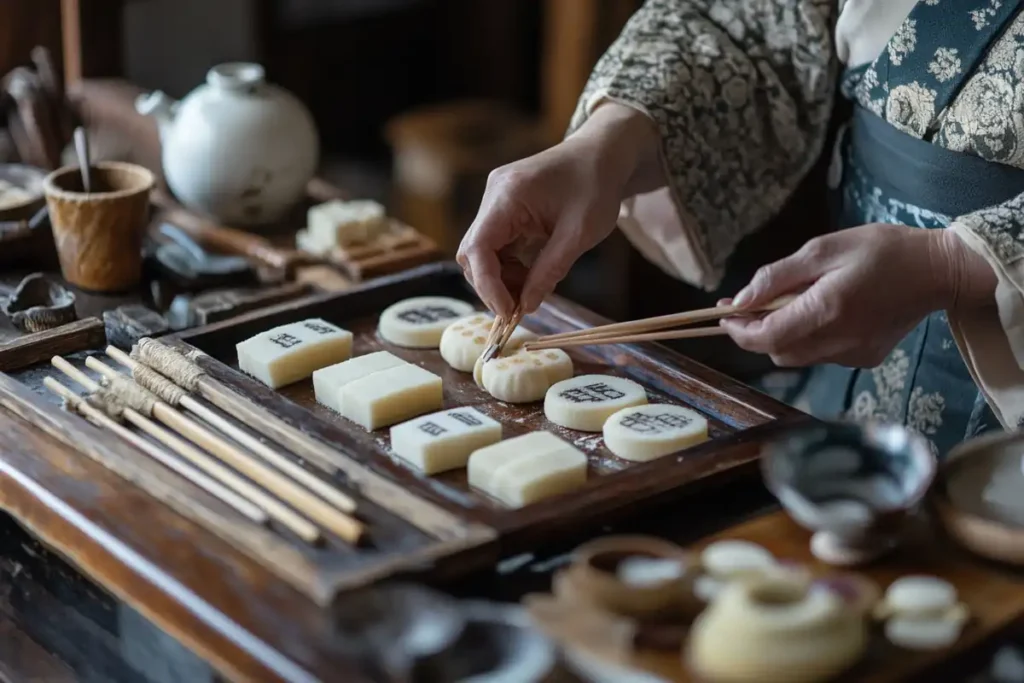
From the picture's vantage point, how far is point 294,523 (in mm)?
1357

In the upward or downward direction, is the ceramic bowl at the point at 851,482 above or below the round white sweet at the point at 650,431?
above

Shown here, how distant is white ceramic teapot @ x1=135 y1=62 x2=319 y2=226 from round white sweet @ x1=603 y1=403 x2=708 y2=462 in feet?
3.08

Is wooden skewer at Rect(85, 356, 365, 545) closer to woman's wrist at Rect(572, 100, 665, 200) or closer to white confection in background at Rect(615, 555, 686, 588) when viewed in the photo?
white confection in background at Rect(615, 555, 686, 588)

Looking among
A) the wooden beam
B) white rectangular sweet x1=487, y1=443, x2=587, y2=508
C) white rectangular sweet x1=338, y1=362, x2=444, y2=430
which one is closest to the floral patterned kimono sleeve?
white rectangular sweet x1=338, y1=362, x2=444, y2=430

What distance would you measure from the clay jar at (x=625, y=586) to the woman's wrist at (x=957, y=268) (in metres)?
0.53

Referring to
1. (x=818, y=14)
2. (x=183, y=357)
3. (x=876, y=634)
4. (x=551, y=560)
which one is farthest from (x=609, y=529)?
(x=818, y=14)

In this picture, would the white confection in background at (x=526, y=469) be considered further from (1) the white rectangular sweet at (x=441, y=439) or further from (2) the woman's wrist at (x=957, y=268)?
(2) the woman's wrist at (x=957, y=268)

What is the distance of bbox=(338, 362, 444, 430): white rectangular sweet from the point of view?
63.6 inches

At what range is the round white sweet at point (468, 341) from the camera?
175 cm

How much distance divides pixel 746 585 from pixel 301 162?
141 centimetres

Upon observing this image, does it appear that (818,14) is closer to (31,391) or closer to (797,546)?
(797,546)

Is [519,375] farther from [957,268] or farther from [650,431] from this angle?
[957,268]

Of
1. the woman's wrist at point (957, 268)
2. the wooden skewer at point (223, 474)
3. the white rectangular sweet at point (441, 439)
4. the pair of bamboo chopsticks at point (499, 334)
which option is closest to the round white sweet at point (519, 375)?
the pair of bamboo chopsticks at point (499, 334)

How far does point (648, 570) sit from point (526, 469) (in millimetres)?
263
